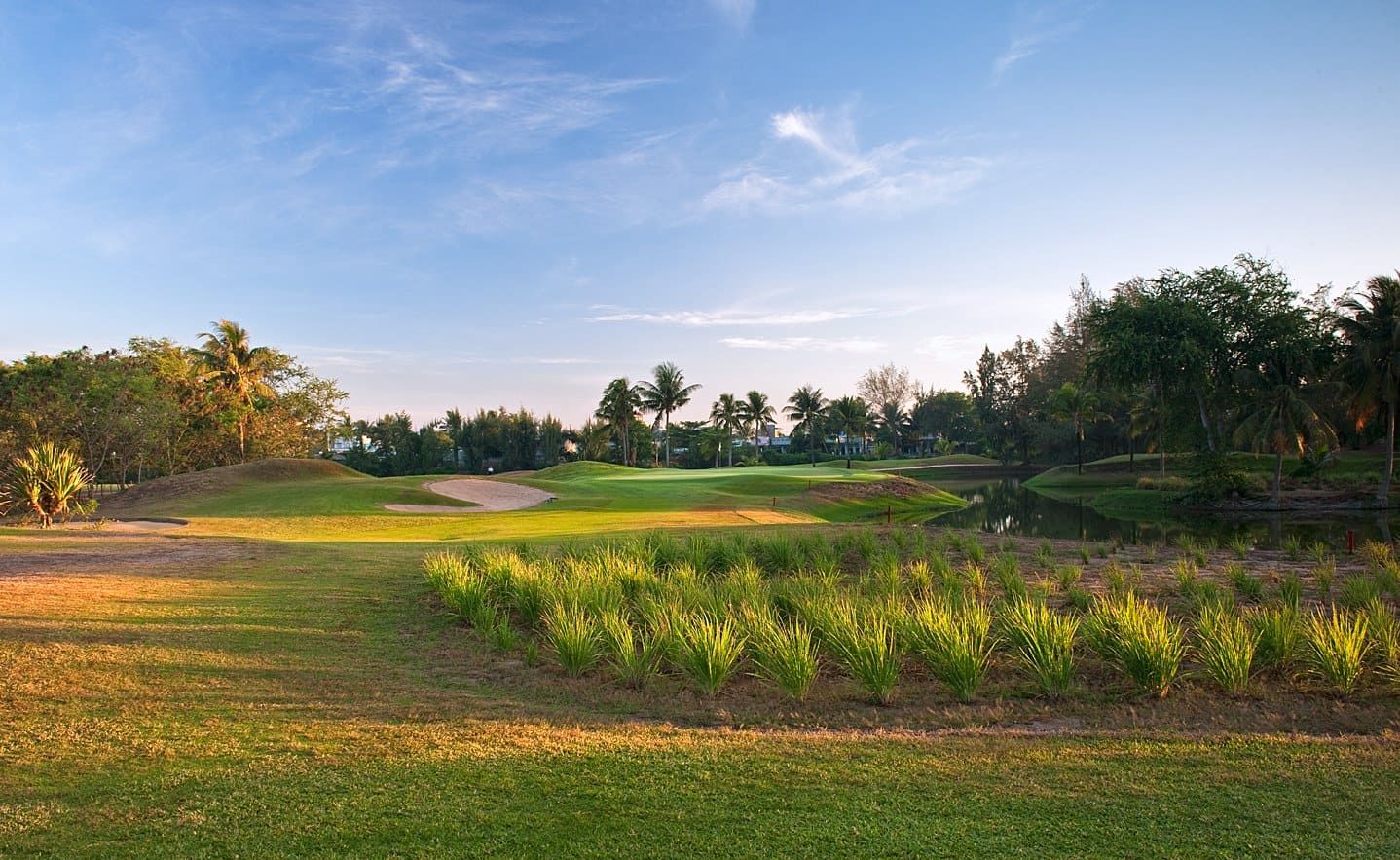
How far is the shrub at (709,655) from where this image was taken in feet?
24.2

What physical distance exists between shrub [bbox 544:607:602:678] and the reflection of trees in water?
742 inches

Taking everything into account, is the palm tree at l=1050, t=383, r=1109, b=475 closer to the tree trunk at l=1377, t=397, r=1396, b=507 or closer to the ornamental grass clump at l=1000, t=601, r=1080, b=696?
the tree trunk at l=1377, t=397, r=1396, b=507

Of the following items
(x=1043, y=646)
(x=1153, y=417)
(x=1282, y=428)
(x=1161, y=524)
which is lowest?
(x=1161, y=524)

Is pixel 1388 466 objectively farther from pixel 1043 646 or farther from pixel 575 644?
pixel 575 644

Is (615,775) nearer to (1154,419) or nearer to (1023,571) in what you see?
(1023,571)

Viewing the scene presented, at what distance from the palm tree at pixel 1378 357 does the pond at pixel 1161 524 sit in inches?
196

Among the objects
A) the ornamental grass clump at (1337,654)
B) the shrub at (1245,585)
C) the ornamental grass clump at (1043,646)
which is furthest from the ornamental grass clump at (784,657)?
the shrub at (1245,585)

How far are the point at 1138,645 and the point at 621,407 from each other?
73.5 metres

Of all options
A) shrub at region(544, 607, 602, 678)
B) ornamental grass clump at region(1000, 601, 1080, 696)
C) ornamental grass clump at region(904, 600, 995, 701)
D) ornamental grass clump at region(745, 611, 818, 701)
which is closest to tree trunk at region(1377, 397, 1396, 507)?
ornamental grass clump at region(1000, 601, 1080, 696)

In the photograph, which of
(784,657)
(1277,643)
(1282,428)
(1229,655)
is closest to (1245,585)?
(1277,643)

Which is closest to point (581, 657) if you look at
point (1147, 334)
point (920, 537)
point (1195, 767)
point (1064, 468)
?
point (1195, 767)

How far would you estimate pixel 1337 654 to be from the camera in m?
7.11

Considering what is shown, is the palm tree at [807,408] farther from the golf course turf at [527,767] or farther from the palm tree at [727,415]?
the golf course turf at [527,767]

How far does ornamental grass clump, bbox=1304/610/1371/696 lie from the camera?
7.05 metres
